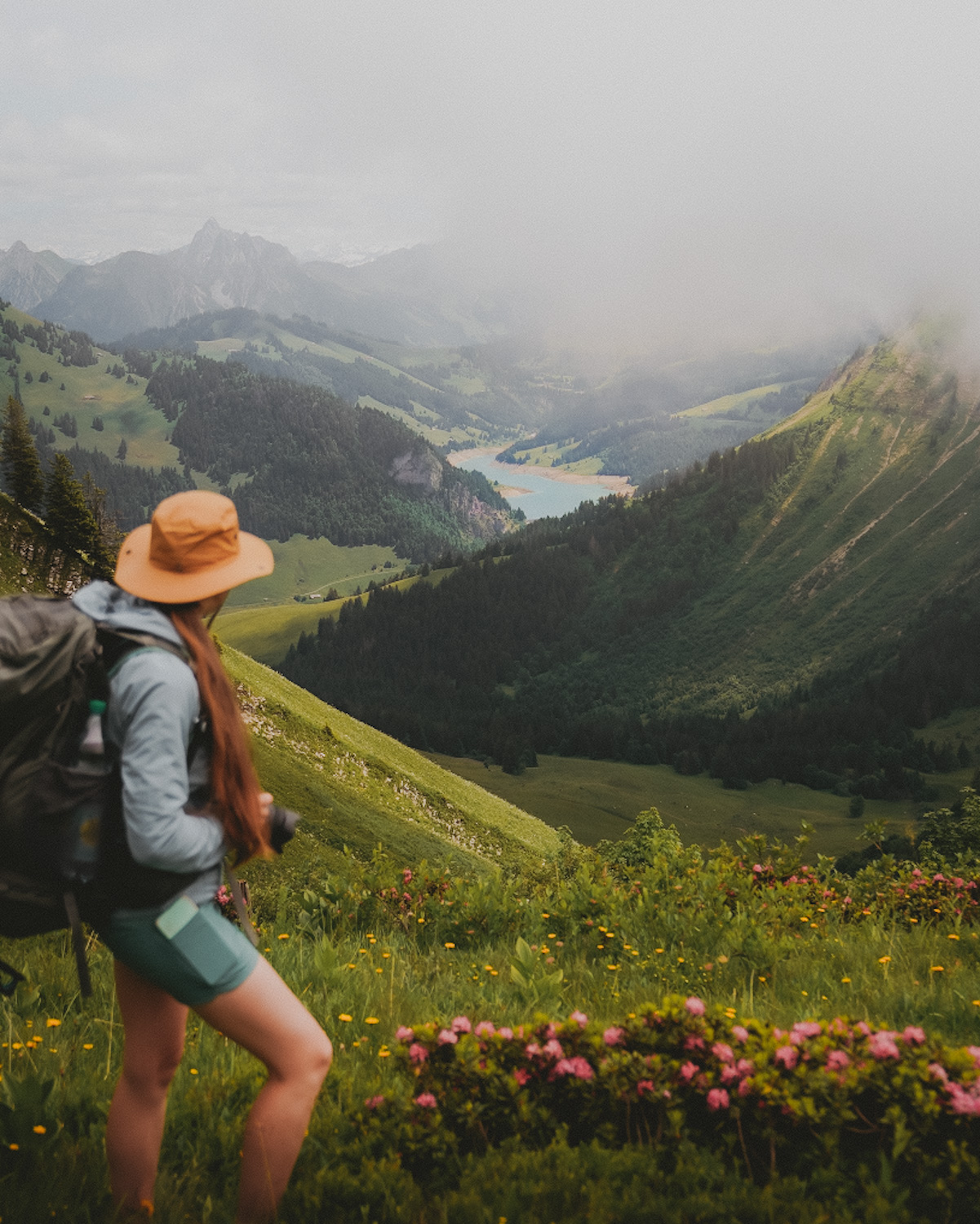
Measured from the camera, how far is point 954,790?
169 metres

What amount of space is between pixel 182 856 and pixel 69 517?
2294 inches

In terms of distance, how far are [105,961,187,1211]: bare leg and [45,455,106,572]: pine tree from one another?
189ft

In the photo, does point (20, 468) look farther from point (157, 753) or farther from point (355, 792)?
point (157, 753)

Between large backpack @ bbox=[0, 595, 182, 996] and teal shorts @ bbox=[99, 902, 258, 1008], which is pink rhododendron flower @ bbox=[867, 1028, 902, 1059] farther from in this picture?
large backpack @ bbox=[0, 595, 182, 996]

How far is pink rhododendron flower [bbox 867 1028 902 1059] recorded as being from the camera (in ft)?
14.3

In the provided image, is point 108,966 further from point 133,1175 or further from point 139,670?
point 139,670

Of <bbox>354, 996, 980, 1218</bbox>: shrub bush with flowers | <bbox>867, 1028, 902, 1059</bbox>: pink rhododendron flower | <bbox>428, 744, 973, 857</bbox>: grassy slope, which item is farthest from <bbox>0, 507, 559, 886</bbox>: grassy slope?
<bbox>428, 744, 973, 857</bbox>: grassy slope

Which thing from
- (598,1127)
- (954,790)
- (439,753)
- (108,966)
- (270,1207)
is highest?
(270,1207)

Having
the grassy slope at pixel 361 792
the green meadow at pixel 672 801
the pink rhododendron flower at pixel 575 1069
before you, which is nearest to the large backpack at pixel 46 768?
the pink rhododendron flower at pixel 575 1069

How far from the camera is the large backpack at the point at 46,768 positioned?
143 inches

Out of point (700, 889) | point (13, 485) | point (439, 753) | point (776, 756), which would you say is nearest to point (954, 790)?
point (776, 756)

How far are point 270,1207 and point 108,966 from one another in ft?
16.2

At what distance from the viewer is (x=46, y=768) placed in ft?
12.1

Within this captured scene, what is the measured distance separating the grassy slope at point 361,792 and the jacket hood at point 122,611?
1094 inches
